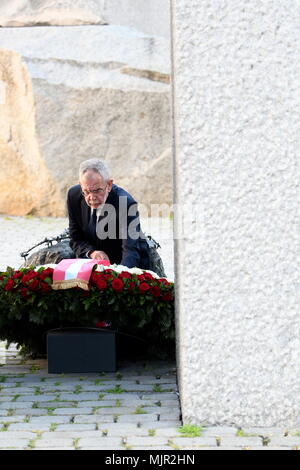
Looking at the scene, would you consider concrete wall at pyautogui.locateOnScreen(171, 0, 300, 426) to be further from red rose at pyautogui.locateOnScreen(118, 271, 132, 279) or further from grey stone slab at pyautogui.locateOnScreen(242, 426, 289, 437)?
red rose at pyautogui.locateOnScreen(118, 271, 132, 279)

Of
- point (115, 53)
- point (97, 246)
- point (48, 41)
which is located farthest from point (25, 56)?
point (97, 246)

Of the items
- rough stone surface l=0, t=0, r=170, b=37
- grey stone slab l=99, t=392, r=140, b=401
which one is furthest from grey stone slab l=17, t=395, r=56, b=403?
rough stone surface l=0, t=0, r=170, b=37

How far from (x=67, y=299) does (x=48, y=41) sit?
11.6 metres

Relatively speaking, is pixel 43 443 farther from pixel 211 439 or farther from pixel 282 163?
pixel 282 163

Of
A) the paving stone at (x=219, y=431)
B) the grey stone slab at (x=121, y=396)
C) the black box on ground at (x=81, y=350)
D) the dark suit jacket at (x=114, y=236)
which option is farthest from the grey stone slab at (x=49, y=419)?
the dark suit jacket at (x=114, y=236)

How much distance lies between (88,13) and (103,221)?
38.0ft

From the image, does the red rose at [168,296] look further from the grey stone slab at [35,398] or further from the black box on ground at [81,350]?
the grey stone slab at [35,398]

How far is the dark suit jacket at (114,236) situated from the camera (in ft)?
18.2

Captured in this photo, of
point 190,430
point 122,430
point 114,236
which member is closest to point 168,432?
point 190,430

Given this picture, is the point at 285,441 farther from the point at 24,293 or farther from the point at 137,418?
the point at 24,293

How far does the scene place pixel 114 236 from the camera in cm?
569

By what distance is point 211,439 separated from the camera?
3.46 metres
